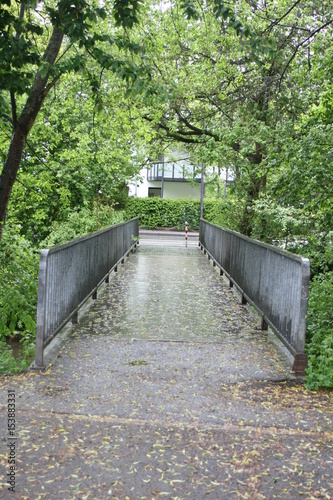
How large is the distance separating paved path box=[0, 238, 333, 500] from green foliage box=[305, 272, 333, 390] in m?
0.20

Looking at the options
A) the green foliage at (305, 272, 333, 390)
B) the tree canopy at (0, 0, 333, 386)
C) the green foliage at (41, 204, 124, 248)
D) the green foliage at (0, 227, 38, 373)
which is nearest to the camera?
the green foliage at (305, 272, 333, 390)

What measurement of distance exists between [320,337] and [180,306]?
3.41m

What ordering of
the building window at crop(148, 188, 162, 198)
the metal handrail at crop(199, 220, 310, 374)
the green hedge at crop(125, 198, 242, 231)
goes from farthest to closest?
the building window at crop(148, 188, 162, 198) < the green hedge at crop(125, 198, 242, 231) < the metal handrail at crop(199, 220, 310, 374)

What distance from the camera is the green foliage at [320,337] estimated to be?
5109 millimetres

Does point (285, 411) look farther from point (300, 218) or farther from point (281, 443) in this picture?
point (300, 218)

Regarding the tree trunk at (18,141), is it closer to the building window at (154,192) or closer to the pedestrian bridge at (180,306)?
the pedestrian bridge at (180,306)

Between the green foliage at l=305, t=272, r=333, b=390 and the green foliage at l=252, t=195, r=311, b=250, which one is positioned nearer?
the green foliage at l=305, t=272, r=333, b=390

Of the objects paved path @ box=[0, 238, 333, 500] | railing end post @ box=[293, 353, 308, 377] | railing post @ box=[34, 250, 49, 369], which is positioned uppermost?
railing post @ box=[34, 250, 49, 369]

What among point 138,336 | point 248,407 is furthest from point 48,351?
point 248,407

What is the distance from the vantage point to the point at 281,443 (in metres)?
3.87

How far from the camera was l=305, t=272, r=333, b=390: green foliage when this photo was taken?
511 cm

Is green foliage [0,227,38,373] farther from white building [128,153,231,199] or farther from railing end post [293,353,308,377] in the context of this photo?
white building [128,153,231,199]

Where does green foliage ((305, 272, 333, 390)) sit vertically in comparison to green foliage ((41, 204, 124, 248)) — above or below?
below

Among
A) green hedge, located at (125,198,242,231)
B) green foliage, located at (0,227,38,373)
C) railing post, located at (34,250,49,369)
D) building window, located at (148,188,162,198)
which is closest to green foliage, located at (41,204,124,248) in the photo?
green foliage, located at (0,227,38,373)
